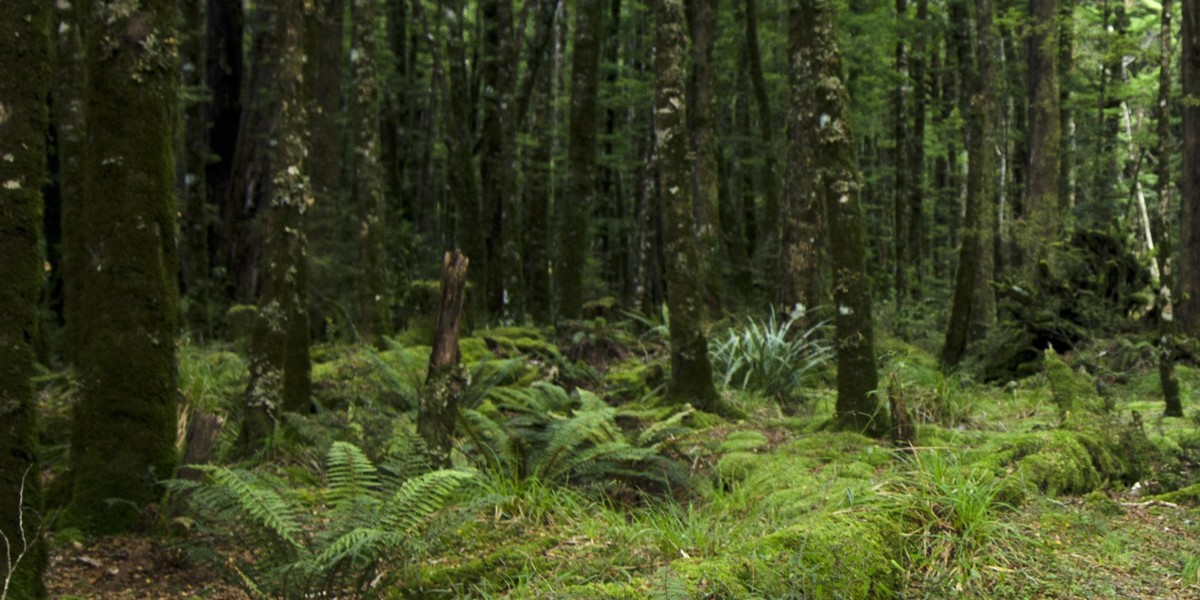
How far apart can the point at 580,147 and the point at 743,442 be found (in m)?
6.81

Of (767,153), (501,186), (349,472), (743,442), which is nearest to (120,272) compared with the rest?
(349,472)

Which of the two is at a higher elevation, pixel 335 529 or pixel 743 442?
pixel 335 529

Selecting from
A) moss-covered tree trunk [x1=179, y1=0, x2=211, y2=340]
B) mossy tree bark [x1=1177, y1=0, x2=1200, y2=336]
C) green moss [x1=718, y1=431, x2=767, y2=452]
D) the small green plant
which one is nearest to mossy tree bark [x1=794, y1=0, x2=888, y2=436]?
green moss [x1=718, y1=431, x2=767, y2=452]

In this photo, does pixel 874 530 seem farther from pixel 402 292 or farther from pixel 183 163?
pixel 402 292

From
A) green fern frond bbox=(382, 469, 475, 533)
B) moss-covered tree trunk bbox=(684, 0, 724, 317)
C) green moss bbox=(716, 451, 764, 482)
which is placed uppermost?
moss-covered tree trunk bbox=(684, 0, 724, 317)

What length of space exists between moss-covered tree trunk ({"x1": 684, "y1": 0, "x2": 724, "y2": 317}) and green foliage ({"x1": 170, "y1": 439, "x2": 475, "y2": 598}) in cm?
804

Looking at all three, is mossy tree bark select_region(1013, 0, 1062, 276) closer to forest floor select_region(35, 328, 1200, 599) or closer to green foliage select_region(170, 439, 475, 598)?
forest floor select_region(35, 328, 1200, 599)

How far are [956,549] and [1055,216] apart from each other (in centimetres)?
1192

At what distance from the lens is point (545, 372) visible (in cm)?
1149

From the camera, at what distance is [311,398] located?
926cm

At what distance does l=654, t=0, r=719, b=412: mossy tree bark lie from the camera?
856 cm

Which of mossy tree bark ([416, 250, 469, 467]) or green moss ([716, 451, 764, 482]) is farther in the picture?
green moss ([716, 451, 764, 482])

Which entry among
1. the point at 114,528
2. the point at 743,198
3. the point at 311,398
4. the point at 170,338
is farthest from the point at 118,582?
the point at 743,198

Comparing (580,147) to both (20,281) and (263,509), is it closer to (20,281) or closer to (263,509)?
(263,509)
